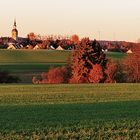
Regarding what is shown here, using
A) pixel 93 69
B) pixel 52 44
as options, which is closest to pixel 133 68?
pixel 93 69

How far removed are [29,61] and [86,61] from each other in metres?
38.6

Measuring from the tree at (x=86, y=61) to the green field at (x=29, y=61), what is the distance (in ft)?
33.7

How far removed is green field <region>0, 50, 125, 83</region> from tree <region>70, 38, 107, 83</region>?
33.7ft

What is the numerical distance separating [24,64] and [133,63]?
35.0 meters

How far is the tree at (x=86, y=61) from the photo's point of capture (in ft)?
280

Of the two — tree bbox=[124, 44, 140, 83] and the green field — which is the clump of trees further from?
the green field

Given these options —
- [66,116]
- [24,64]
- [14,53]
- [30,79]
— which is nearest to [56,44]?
[14,53]

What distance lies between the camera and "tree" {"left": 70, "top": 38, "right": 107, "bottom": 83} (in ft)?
280

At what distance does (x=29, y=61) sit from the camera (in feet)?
409

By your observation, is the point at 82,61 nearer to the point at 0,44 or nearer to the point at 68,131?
the point at 68,131

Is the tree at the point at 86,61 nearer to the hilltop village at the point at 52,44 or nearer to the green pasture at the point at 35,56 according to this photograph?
the green pasture at the point at 35,56

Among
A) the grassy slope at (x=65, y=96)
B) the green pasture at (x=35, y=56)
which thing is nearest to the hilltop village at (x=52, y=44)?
the green pasture at (x=35, y=56)

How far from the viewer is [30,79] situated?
94125mm

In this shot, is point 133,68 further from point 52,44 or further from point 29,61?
point 52,44
